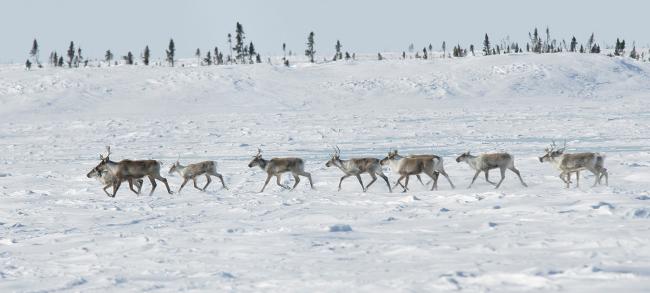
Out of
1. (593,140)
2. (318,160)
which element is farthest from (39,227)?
(593,140)

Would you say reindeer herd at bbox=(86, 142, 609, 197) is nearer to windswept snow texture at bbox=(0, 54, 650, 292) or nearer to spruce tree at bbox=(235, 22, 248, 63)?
windswept snow texture at bbox=(0, 54, 650, 292)

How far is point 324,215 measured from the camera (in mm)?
14305

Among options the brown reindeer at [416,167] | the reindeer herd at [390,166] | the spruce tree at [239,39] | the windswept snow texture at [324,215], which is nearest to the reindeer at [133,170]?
the reindeer herd at [390,166]

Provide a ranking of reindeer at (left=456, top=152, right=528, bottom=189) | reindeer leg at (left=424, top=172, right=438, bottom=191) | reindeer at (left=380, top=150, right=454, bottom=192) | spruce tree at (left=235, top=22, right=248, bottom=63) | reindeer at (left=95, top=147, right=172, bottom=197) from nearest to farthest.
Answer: reindeer leg at (left=424, top=172, right=438, bottom=191)
reindeer at (left=380, top=150, right=454, bottom=192)
reindeer at (left=456, top=152, right=528, bottom=189)
reindeer at (left=95, top=147, right=172, bottom=197)
spruce tree at (left=235, top=22, right=248, bottom=63)

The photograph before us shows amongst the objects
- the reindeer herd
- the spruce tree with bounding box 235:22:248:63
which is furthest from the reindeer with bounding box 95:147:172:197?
the spruce tree with bounding box 235:22:248:63

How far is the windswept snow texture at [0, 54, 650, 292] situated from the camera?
9195mm

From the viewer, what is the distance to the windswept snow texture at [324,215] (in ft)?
30.2

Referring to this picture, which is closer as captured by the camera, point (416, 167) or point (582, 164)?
point (582, 164)

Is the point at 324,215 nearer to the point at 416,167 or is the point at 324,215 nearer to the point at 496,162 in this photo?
the point at 416,167

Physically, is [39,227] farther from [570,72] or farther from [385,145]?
[570,72]

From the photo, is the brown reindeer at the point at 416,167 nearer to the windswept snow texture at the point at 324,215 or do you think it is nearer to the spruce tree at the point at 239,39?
the windswept snow texture at the point at 324,215

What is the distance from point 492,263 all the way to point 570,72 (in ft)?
247

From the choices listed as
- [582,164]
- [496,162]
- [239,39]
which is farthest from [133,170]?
[239,39]

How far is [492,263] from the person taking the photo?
30.9 ft
